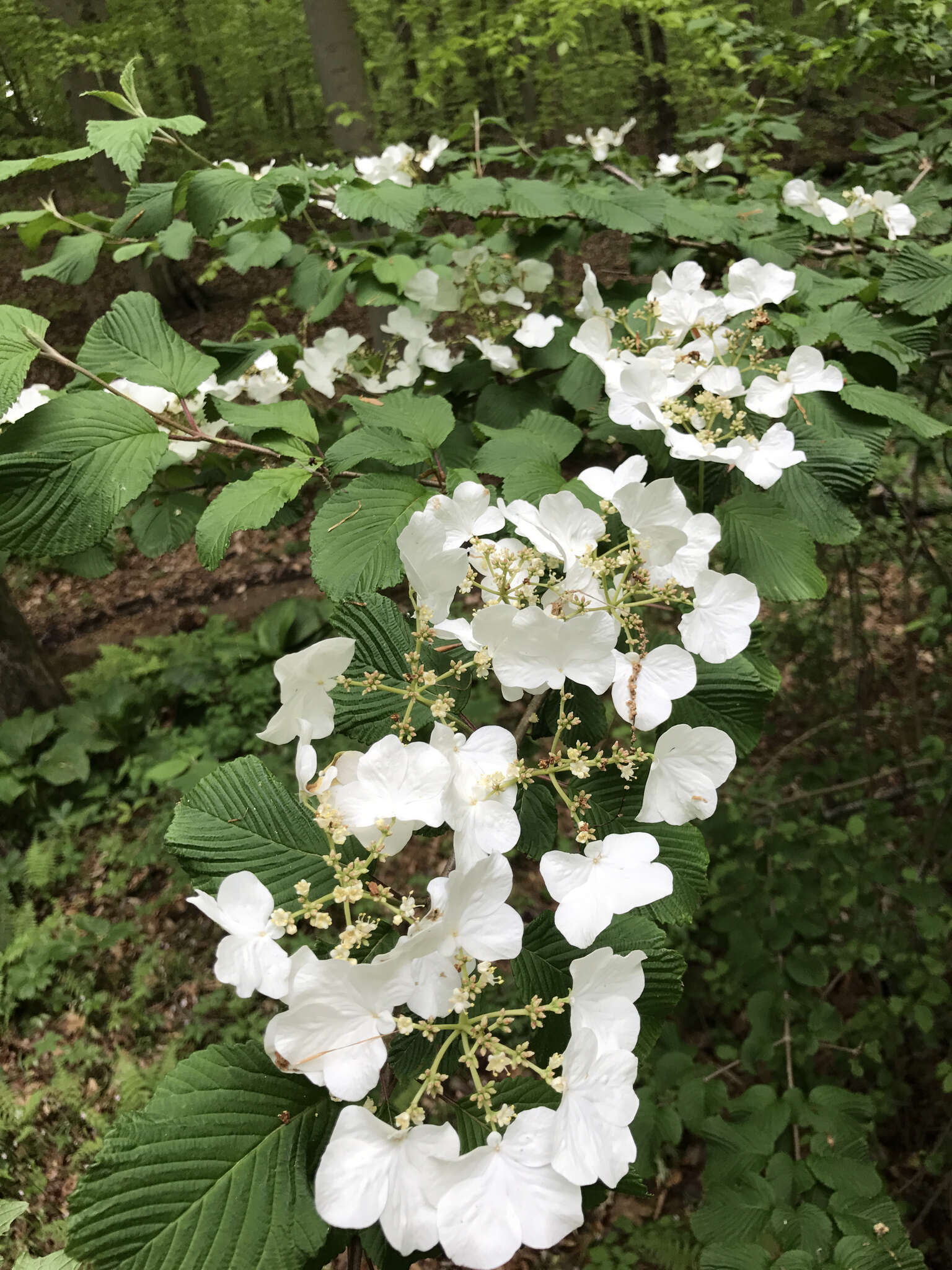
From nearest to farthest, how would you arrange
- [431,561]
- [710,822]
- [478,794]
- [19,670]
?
[478,794]
[431,561]
[710,822]
[19,670]

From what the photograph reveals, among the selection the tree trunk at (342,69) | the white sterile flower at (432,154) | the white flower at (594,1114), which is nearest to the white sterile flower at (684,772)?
the white flower at (594,1114)

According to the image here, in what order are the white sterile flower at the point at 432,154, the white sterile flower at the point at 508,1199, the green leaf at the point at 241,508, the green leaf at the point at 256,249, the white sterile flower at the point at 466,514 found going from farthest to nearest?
the white sterile flower at the point at 432,154, the green leaf at the point at 256,249, the green leaf at the point at 241,508, the white sterile flower at the point at 466,514, the white sterile flower at the point at 508,1199

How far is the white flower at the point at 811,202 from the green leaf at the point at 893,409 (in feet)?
2.46

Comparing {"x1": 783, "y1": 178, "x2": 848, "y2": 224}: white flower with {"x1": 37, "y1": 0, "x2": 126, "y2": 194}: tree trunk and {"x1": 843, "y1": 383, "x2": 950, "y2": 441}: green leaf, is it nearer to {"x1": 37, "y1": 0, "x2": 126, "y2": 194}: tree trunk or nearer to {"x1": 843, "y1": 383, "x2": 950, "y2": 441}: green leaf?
{"x1": 843, "y1": 383, "x2": 950, "y2": 441}: green leaf

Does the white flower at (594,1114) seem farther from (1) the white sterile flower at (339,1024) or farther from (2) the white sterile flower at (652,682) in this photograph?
(2) the white sterile flower at (652,682)

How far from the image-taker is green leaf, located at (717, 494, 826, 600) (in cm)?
99

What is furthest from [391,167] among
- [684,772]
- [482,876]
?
[482,876]

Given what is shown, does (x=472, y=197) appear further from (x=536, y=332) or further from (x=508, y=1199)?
(x=508, y=1199)

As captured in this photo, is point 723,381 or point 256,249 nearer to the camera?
point 723,381

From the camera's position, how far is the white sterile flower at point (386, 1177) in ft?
1.73

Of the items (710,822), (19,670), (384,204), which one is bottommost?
(710,822)

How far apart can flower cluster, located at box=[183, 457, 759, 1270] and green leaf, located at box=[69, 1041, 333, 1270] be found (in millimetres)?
60

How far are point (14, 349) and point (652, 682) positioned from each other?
0.86 meters

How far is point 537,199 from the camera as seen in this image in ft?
4.97
